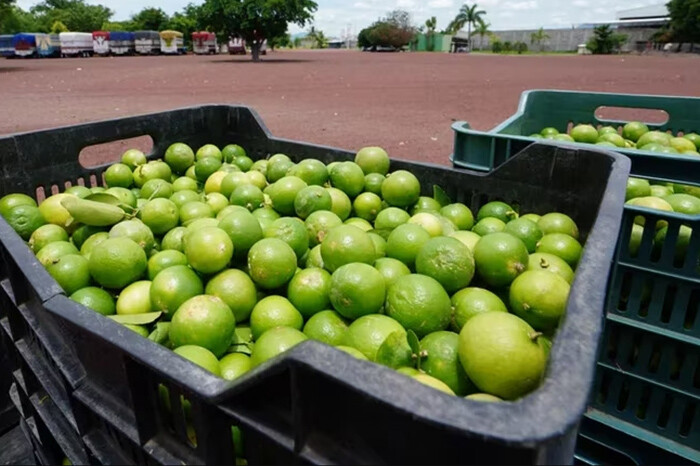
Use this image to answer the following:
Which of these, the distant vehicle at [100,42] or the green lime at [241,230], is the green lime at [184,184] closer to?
the green lime at [241,230]

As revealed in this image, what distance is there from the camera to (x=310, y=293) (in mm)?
2172

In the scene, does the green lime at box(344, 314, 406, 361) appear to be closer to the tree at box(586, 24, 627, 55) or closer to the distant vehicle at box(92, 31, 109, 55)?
the distant vehicle at box(92, 31, 109, 55)

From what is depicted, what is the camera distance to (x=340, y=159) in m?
3.32

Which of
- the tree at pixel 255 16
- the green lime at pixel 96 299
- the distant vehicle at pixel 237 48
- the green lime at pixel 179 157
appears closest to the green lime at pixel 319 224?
the green lime at pixel 96 299

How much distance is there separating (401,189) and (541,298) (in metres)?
1.14

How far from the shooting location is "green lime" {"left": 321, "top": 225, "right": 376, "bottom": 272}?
2199 mm

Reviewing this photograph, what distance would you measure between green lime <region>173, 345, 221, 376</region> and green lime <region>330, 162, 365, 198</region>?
1.43 metres

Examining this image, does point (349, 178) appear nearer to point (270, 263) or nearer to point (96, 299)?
point (270, 263)

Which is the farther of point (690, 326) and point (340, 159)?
point (340, 159)

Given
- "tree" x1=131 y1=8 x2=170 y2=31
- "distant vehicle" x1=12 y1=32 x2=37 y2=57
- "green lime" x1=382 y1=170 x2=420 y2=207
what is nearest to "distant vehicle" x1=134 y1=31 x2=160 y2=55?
"distant vehicle" x1=12 y1=32 x2=37 y2=57

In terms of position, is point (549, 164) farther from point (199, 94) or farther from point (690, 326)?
point (199, 94)

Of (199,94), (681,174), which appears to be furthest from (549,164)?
(199,94)

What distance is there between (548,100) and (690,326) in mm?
2836

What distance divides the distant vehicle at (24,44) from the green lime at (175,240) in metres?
50.9
